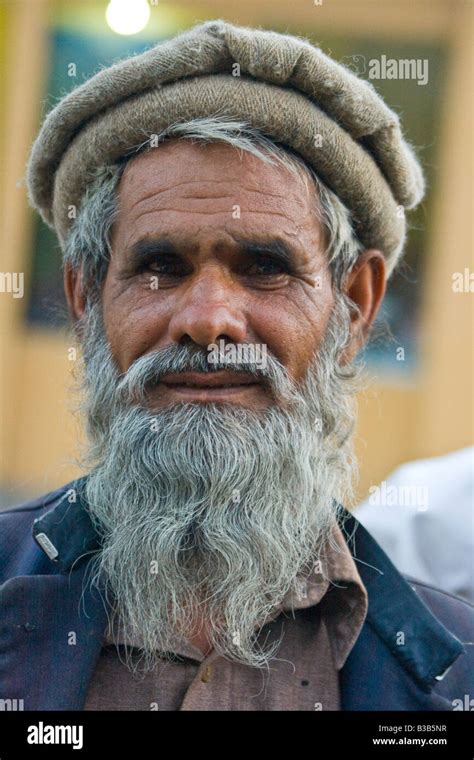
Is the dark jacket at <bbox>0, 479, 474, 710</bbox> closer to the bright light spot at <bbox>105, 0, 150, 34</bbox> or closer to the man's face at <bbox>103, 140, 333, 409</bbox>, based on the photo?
the man's face at <bbox>103, 140, 333, 409</bbox>

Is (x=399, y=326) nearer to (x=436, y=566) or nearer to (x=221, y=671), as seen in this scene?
(x=436, y=566)

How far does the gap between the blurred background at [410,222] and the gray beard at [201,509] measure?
39 centimetres

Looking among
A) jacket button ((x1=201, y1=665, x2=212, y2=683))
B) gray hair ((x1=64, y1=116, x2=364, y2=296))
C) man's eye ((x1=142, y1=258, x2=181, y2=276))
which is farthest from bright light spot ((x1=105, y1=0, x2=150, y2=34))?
jacket button ((x1=201, y1=665, x2=212, y2=683))

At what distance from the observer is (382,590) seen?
7.66 ft

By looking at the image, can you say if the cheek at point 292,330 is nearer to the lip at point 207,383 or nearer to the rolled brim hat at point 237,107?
the lip at point 207,383

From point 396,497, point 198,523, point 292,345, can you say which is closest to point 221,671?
point 198,523

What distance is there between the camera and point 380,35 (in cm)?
363

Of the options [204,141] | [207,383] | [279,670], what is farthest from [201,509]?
[204,141]

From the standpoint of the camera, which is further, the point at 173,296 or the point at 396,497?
the point at 396,497

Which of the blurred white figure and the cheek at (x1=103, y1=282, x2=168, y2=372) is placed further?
the blurred white figure

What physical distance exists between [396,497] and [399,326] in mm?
1756

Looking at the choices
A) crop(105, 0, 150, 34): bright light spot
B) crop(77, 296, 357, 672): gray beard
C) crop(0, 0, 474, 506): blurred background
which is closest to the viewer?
crop(77, 296, 357, 672): gray beard

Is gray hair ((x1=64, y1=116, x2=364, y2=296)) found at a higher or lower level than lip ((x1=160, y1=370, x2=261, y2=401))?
higher

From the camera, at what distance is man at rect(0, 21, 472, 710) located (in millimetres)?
2193
